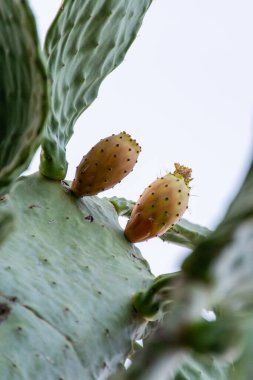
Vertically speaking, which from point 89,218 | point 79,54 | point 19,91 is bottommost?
point 89,218

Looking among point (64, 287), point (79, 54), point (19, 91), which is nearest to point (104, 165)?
point (79, 54)

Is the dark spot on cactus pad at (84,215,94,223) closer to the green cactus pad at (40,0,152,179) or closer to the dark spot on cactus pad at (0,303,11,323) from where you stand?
the green cactus pad at (40,0,152,179)

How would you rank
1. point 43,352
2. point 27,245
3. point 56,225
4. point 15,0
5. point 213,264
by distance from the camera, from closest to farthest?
point 213,264 → point 15,0 → point 43,352 → point 27,245 → point 56,225

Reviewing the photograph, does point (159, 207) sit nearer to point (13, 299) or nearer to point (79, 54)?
point (79, 54)

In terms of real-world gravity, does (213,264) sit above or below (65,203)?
above

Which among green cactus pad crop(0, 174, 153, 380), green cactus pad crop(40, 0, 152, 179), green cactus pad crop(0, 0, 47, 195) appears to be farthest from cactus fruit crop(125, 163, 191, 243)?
green cactus pad crop(0, 0, 47, 195)

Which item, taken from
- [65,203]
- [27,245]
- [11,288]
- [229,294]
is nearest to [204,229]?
[65,203]

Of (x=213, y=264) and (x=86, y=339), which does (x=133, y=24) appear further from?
(x=213, y=264)
